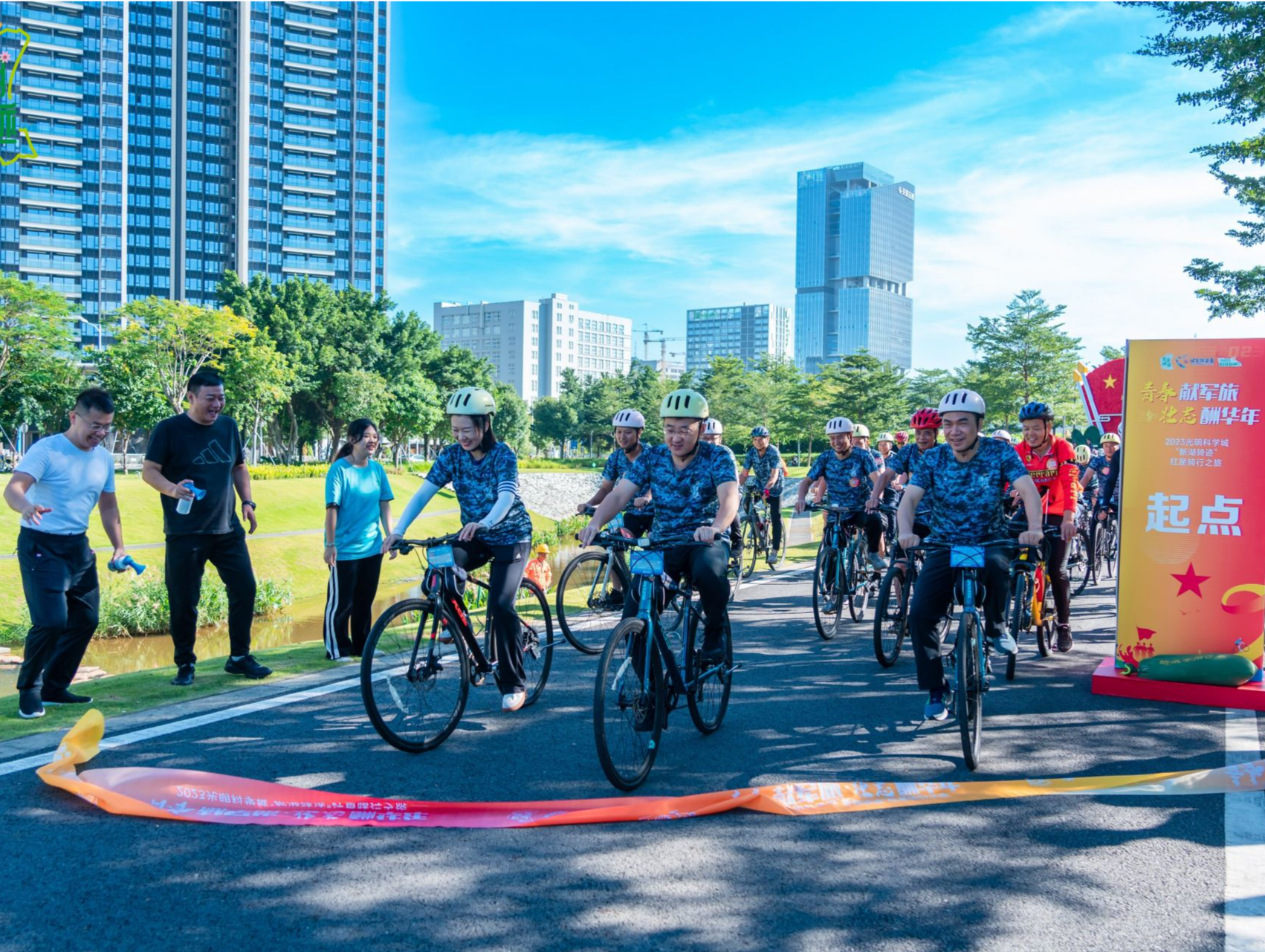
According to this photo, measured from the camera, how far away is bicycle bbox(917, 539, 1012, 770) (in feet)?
17.3

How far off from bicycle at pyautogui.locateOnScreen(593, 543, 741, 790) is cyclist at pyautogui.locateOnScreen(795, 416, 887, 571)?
421 centimetres

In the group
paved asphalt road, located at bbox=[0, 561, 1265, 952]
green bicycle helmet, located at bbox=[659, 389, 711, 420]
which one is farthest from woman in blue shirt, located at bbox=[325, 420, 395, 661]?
green bicycle helmet, located at bbox=[659, 389, 711, 420]

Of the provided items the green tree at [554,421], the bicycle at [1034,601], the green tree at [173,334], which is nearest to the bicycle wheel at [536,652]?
the bicycle at [1034,601]

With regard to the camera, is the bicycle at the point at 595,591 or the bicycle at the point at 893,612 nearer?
the bicycle at the point at 893,612

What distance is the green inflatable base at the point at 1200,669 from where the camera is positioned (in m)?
6.90

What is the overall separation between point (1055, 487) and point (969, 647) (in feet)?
13.0

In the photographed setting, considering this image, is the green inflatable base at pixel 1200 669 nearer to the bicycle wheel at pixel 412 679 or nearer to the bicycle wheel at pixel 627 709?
the bicycle wheel at pixel 627 709

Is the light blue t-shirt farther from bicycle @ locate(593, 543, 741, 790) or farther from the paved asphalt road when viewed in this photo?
bicycle @ locate(593, 543, 741, 790)

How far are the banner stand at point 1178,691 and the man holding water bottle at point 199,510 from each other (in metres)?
5.97

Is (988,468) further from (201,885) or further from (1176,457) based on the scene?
(201,885)

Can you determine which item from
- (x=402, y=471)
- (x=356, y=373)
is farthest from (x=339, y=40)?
(x=402, y=471)

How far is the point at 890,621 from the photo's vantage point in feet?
26.9

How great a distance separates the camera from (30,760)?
5.03 m

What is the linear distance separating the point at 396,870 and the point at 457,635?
1910 millimetres
